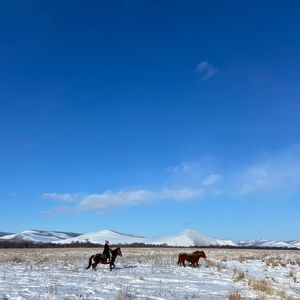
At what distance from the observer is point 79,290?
16.5 meters

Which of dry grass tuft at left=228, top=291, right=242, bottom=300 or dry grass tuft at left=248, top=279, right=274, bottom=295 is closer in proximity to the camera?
dry grass tuft at left=228, top=291, right=242, bottom=300

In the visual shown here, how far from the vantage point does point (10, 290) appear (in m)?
15.8

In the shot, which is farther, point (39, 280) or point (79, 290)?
point (39, 280)

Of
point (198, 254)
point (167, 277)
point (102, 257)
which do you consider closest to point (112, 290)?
point (167, 277)

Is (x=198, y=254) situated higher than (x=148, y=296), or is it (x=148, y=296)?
(x=198, y=254)

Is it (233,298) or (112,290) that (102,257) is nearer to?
(112,290)

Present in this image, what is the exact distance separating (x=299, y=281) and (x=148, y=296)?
1161cm

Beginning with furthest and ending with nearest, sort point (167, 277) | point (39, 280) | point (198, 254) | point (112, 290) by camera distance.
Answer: point (198, 254) → point (167, 277) → point (39, 280) → point (112, 290)

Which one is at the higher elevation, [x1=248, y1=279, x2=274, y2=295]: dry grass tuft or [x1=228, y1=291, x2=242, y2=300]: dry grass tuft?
[x1=248, y1=279, x2=274, y2=295]: dry grass tuft

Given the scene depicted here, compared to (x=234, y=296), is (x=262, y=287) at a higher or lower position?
higher

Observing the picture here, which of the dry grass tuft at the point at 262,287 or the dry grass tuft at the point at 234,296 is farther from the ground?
the dry grass tuft at the point at 262,287

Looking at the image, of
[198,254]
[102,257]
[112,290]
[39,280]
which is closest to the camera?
[112,290]

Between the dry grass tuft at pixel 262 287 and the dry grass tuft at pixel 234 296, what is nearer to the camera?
the dry grass tuft at pixel 234 296

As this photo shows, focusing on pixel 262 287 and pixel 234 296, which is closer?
pixel 234 296
